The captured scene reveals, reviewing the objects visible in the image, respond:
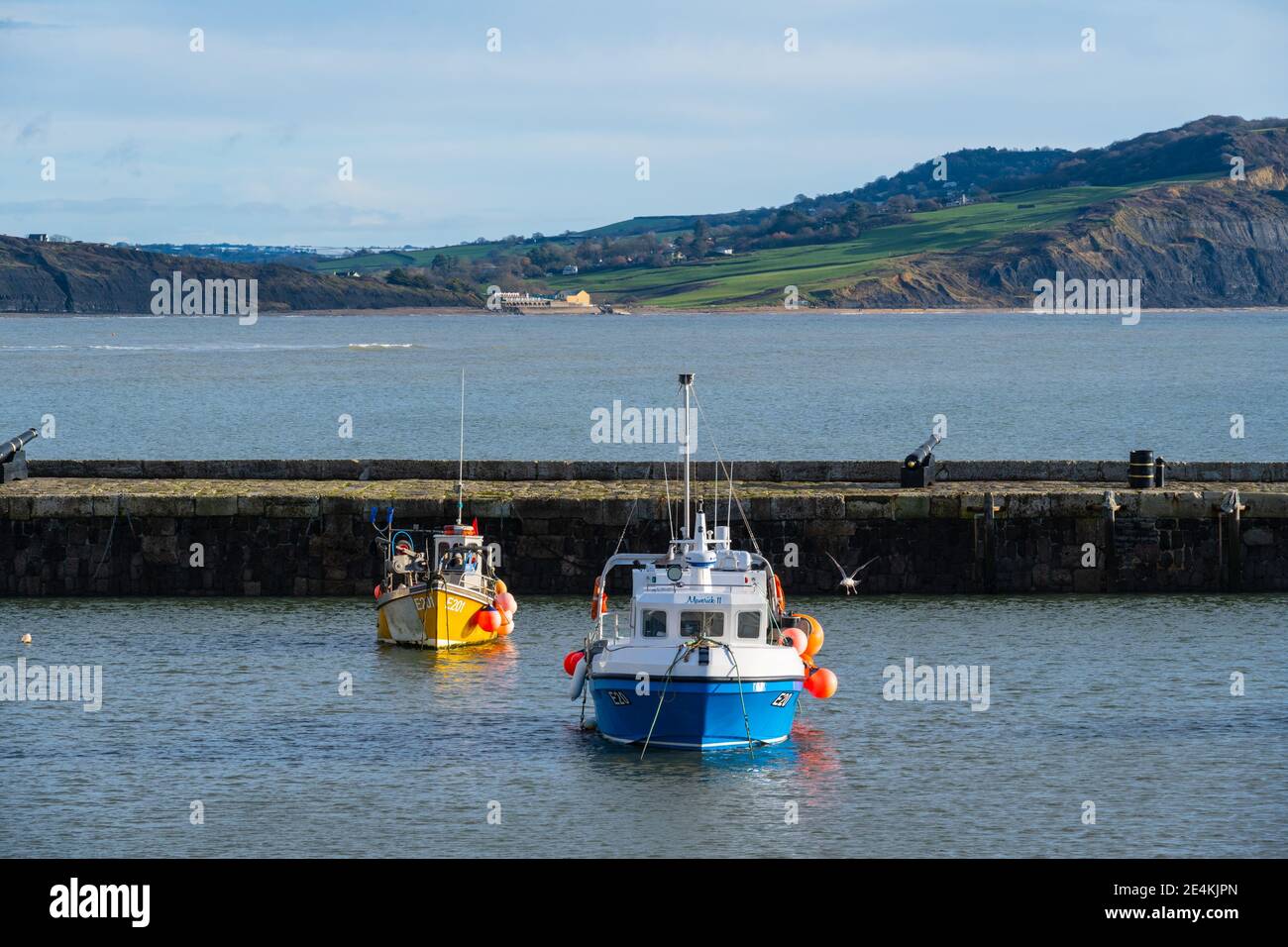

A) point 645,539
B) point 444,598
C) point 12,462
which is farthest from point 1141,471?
point 12,462

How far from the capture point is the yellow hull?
31.7 metres

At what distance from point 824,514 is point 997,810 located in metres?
13.6

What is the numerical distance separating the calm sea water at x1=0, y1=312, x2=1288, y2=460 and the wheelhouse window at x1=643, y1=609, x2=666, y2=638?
39175 millimetres

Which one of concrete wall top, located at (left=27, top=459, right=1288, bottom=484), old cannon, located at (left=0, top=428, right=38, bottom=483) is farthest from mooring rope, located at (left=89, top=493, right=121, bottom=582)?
old cannon, located at (left=0, top=428, right=38, bottom=483)

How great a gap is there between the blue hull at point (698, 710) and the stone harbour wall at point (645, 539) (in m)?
10.9

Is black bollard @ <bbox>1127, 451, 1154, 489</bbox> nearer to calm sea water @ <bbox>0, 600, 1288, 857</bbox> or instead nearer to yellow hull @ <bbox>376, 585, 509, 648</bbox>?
calm sea water @ <bbox>0, 600, 1288, 857</bbox>

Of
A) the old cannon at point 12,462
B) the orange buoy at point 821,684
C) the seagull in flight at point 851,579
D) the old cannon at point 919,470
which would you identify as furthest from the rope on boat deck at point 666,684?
the old cannon at point 12,462

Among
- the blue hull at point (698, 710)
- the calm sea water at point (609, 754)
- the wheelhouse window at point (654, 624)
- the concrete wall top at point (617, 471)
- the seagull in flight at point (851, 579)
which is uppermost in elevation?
the concrete wall top at point (617, 471)

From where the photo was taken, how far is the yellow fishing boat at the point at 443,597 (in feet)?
104

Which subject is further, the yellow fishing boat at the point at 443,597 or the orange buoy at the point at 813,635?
the yellow fishing boat at the point at 443,597

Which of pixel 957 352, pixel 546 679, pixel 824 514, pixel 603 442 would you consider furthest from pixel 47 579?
pixel 957 352

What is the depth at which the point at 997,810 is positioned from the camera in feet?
74.9

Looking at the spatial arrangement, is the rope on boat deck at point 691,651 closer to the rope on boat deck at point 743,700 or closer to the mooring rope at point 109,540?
the rope on boat deck at point 743,700

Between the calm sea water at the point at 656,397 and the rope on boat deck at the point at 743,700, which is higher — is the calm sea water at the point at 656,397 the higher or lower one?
the higher one
